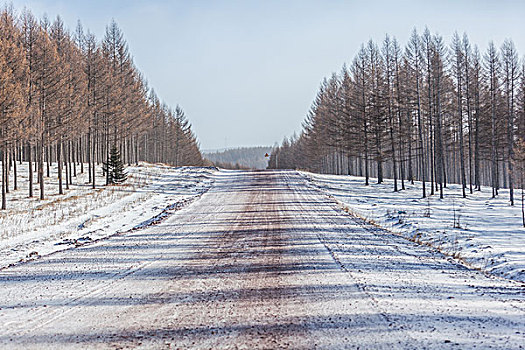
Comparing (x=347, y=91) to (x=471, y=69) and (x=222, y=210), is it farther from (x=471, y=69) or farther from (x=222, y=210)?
(x=222, y=210)

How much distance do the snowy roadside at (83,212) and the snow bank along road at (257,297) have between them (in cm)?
190

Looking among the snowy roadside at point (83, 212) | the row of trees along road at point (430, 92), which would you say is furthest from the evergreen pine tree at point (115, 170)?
the row of trees along road at point (430, 92)

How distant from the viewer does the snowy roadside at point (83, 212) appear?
11.5m

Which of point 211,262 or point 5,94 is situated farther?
point 5,94

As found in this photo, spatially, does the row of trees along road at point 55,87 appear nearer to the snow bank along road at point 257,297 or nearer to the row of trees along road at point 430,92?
the snow bank along road at point 257,297

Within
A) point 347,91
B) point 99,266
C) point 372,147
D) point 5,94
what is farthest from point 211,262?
point 347,91

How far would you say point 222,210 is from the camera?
56.5ft

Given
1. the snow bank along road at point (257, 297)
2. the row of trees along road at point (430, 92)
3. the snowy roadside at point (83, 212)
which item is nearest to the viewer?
the snow bank along road at point (257, 297)

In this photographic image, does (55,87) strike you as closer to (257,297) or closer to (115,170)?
(115,170)

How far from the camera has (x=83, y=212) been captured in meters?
18.6

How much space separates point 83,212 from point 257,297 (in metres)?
15.3

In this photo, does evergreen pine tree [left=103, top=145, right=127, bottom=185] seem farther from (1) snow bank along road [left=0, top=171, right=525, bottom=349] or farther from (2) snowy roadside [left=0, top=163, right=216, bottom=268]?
(1) snow bank along road [left=0, top=171, right=525, bottom=349]

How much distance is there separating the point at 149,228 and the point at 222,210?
14.9ft

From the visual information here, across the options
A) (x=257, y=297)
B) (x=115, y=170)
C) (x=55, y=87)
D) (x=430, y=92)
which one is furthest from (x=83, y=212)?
(x=430, y=92)
